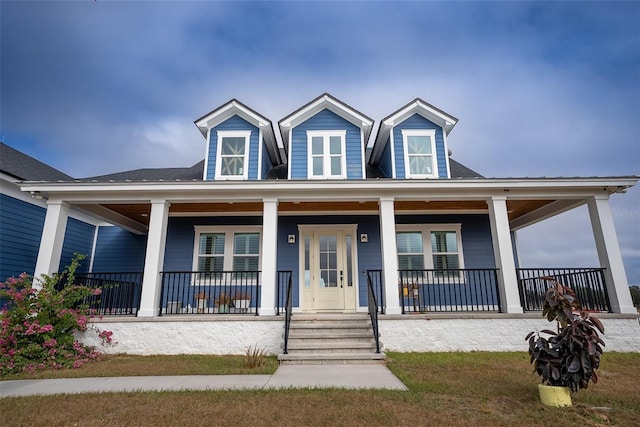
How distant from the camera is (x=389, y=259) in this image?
7297mm

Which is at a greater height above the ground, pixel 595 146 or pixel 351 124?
pixel 595 146

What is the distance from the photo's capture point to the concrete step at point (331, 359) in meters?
5.81

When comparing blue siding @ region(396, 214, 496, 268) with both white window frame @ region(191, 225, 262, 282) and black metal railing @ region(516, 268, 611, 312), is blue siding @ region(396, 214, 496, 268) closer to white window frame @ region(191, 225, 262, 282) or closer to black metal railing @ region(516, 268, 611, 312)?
black metal railing @ region(516, 268, 611, 312)

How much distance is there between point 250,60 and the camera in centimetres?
1345

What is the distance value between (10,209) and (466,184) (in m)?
11.3

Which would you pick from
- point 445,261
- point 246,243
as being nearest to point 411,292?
point 445,261

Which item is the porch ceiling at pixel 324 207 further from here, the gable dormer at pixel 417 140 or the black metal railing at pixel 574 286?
the black metal railing at pixel 574 286

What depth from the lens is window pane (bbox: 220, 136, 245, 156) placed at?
9227mm

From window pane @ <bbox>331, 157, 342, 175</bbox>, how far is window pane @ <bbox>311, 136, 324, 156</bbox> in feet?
1.42

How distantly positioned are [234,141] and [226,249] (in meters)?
3.13

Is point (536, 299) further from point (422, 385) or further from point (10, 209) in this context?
point (10, 209)

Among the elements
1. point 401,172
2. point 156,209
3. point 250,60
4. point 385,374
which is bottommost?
point 385,374

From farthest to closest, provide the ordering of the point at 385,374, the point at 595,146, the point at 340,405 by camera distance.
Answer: the point at 595,146 < the point at 385,374 < the point at 340,405

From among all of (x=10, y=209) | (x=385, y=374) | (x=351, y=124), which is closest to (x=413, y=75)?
(x=351, y=124)
